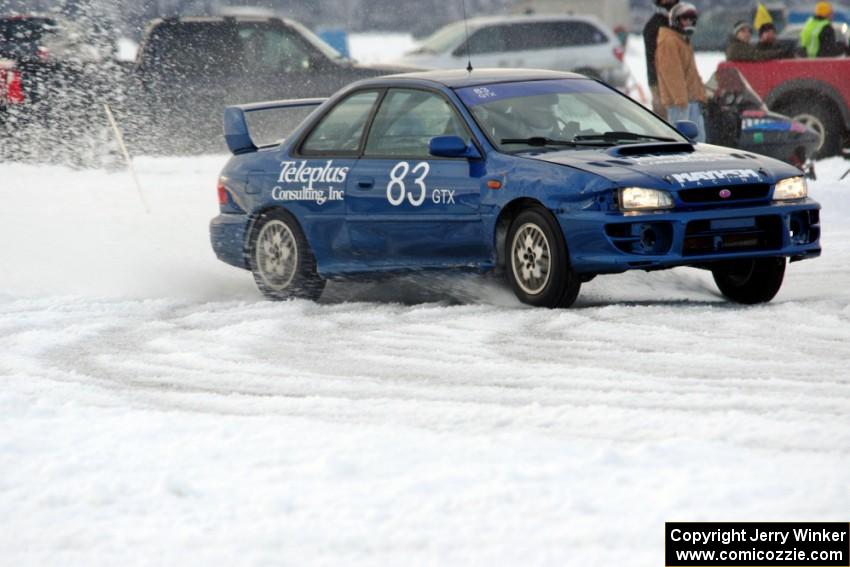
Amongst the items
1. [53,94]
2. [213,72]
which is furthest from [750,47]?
[53,94]

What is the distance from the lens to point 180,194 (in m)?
16.5

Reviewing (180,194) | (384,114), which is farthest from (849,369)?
(180,194)

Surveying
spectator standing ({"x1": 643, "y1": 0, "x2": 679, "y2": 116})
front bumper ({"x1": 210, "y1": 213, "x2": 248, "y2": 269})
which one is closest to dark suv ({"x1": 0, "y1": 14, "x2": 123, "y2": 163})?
spectator standing ({"x1": 643, "y1": 0, "x2": 679, "y2": 116})

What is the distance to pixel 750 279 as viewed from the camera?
30.3 ft

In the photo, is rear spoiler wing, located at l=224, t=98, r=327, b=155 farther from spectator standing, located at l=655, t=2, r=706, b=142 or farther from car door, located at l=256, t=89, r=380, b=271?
Answer: spectator standing, located at l=655, t=2, r=706, b=142

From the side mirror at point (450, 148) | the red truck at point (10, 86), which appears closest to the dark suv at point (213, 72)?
the red truck at point (10, 86)

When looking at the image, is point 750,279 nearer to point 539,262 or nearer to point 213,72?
point 539,262

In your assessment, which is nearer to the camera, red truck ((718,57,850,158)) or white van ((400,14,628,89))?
red truck ((718,57,850,158))

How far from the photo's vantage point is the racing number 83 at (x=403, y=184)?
930cm

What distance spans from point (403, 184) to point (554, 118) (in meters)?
0.91

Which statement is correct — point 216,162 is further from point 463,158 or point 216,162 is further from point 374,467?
point 374,467

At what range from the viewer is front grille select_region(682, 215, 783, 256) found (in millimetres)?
8516

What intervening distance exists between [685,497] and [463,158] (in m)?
4.72

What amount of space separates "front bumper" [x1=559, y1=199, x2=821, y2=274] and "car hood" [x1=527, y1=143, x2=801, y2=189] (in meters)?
0.15
